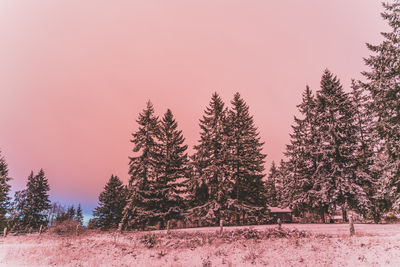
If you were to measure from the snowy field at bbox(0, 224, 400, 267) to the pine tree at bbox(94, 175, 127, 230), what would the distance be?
3524 centimetres

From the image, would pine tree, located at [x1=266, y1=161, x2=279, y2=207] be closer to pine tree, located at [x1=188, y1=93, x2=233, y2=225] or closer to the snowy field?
pine tree, located at [x1=188, y1=93, x2=233, y2=225]

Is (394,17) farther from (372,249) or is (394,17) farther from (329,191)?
(329,191)

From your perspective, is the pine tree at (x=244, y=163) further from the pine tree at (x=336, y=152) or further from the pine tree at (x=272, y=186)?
the pine tree at (x=272, y=186)

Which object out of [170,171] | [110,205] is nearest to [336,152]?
[170,171]

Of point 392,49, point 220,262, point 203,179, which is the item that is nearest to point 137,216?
point 203,179

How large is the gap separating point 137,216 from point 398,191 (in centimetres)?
2660

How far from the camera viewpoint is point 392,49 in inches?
647

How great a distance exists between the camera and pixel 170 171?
106ft

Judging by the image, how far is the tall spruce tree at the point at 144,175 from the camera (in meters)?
28.8

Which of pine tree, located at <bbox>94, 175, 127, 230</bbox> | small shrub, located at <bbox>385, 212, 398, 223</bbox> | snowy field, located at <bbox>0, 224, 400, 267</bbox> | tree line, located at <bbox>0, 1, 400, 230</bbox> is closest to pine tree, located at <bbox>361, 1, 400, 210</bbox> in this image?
snowy field, located at <bbox>0, 224, 400, 267</bbox>

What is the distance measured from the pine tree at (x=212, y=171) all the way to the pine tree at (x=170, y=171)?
219 cm

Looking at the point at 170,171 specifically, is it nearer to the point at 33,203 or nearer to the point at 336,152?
the point at 336,152

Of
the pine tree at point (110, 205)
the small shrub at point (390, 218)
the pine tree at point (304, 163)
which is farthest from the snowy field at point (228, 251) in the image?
the pine tree at point (110, 205)

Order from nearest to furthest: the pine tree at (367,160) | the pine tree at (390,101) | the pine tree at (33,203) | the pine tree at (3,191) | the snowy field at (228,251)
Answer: the snowy field at (228,251) → the pine tree at (390,101) → the pine tree at (367,160) → the pine tree at (3,191) → the pine tree at (33,203)
